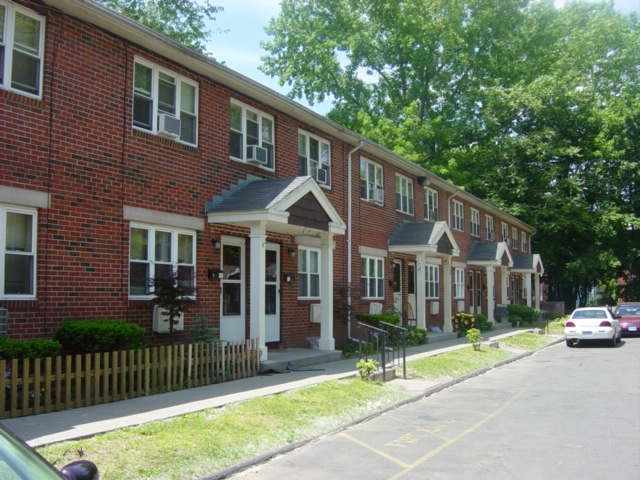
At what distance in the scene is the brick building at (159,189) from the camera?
10.3 m

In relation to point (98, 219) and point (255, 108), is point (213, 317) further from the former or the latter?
point (255, 108)

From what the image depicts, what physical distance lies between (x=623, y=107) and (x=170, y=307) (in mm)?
40684

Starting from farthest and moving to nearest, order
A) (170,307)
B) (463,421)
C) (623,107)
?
1. (623,107)
2. (170,307)
3. (463,421)

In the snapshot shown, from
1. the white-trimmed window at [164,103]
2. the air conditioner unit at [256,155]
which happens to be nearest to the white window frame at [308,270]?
the air conditioner unit at [256,155]

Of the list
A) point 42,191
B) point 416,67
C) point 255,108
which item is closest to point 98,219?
point 42,191

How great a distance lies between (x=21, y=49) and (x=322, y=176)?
979 cm

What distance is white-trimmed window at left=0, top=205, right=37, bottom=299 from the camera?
9859 mm

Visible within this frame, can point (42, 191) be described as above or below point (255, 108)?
below

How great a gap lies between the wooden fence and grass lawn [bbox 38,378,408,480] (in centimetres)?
168

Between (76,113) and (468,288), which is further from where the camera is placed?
(468,288)

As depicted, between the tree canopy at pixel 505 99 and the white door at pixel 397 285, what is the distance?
17.9 meters

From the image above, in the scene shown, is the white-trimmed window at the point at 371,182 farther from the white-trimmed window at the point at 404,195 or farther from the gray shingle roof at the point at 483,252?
the gray shingle roof at the point at 483,252

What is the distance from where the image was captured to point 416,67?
46.1 m

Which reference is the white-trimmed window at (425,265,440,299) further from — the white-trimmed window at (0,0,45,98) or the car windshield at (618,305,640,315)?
the white-trimmed window at (0,0,45,98)
